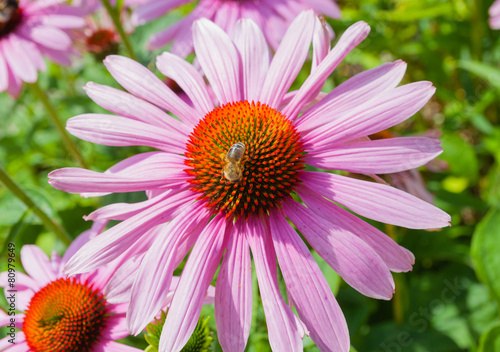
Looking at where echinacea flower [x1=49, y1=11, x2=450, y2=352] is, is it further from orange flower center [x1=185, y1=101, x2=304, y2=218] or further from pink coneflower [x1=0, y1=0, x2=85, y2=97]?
pink coneflower [x1=0, y1=0, x2=85, y2=97]

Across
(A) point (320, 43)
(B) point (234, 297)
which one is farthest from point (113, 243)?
→ (A) point (320, 43)

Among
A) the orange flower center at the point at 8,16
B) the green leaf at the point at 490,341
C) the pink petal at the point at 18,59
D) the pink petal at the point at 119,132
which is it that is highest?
the orange flower center at the point at 8,16

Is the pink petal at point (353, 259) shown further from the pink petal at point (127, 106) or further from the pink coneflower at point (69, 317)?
the pink coneflower at point (69, 317)

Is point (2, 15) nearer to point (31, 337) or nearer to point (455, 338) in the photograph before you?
point (31, 337)

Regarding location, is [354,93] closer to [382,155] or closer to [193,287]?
[382,155]

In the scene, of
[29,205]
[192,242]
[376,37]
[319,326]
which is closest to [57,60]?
[29,205]

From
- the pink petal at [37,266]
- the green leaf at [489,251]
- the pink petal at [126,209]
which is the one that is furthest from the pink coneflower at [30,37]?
the green leaf at [489,251]

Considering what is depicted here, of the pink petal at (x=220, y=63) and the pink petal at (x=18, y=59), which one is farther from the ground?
the pink petal at (x=18, y=59)
